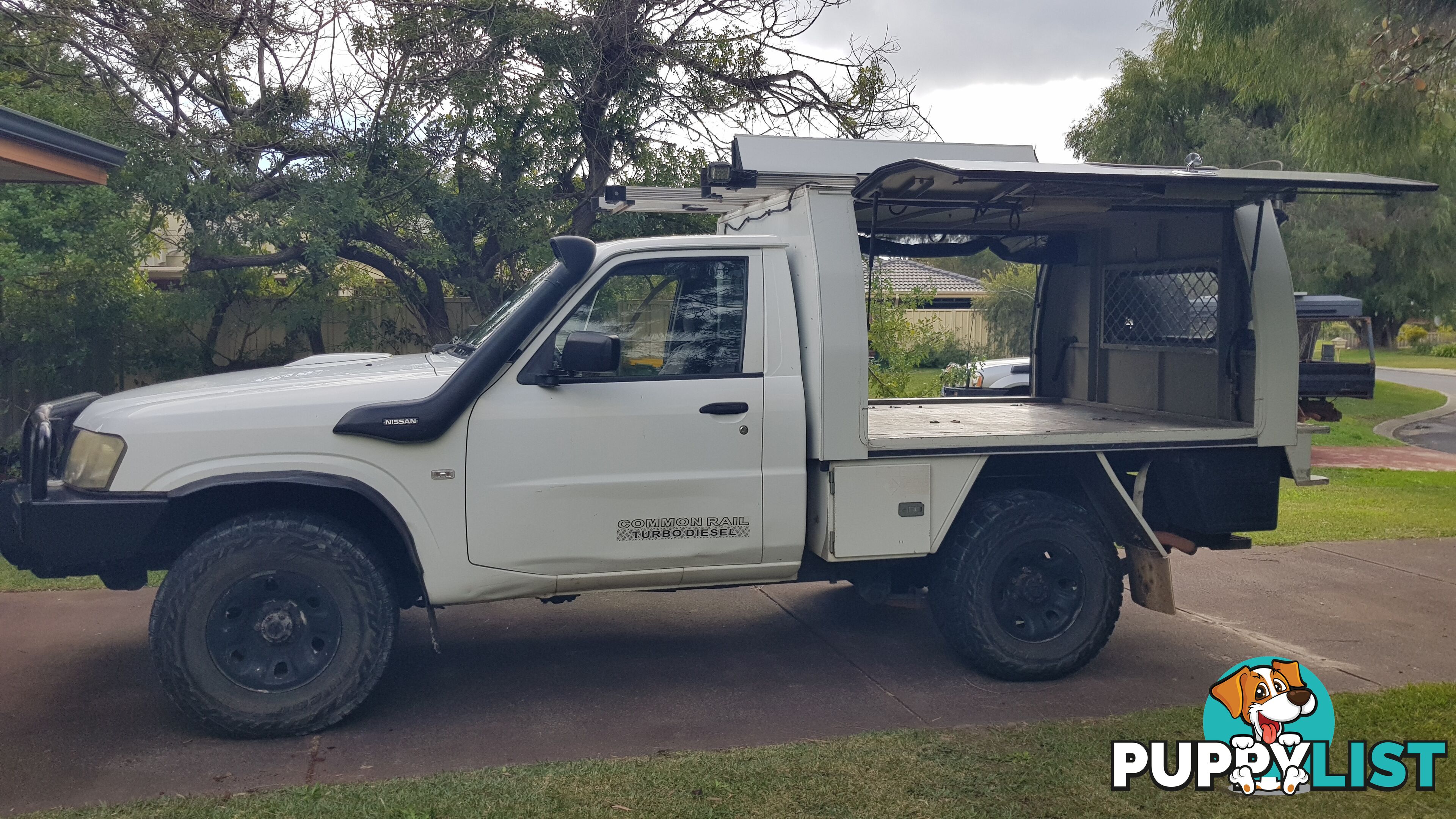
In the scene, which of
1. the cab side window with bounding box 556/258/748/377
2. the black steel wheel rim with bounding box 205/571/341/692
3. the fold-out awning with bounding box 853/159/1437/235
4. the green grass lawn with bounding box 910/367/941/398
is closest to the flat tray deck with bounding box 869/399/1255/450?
the cab side window with bounding box 556/258/748/377

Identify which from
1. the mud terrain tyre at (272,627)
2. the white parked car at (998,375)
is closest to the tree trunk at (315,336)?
the white parked car at (998,375)

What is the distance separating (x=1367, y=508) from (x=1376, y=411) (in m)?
15.5

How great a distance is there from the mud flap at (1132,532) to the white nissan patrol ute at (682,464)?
0.7 inches

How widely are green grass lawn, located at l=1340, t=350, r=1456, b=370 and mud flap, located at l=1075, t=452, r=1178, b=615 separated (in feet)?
107

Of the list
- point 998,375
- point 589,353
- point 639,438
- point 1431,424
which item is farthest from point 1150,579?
point 1431,424

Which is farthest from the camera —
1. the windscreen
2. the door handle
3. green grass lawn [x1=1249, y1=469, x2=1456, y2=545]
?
green grass lawn [x1=1249, y1=469, x2=1456, y2=545]

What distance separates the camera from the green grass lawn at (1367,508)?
9383mm

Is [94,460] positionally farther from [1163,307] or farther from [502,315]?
[1163,307]

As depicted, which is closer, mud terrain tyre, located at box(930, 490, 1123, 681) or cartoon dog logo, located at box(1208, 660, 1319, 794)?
cartoon dog logo, located at box(1208, 660, 1319, 794)

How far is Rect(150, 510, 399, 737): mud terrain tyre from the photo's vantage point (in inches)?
183

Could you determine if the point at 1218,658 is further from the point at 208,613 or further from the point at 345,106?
the point at 345,106

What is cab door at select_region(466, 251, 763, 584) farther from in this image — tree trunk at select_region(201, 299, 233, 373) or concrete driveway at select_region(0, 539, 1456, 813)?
tree trunk at select_region(201, 299, 233, 373)

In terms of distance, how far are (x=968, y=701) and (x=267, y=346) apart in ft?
33.6

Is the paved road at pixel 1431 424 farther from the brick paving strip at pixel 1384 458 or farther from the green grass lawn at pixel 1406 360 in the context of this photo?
the green grass lawn at pixel 1406 360
